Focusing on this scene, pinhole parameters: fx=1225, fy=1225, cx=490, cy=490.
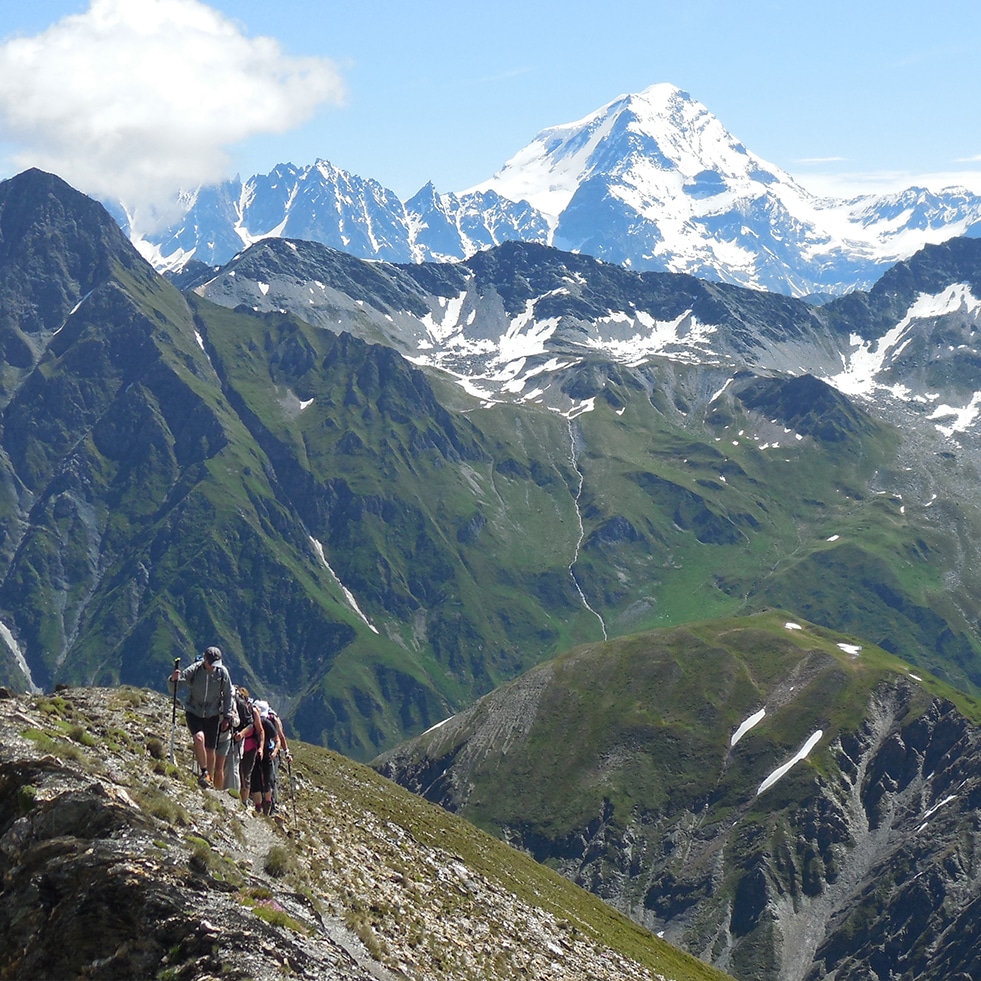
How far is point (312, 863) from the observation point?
128 feet

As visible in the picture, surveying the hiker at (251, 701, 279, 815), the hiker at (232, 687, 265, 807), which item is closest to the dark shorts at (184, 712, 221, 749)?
the hiker at (232, 687, 265, 807)

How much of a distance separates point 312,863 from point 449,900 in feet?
39.9

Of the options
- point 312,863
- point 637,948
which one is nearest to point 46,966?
point 312,863

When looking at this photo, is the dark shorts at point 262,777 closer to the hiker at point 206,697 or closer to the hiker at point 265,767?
the hiker at point 265,767

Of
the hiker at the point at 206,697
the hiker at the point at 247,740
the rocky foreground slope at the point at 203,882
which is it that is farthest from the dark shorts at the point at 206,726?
the rocky foreground slope at the point at 203,882

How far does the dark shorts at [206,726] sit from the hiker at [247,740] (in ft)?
2.93

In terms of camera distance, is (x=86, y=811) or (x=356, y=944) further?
(x=356, y=944)

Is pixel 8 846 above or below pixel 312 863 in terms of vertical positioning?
above

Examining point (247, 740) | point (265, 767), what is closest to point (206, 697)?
point (247, 740)

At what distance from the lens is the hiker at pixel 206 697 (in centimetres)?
3675

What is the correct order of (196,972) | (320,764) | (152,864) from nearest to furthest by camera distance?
(196,972), (152,864), (320,764)

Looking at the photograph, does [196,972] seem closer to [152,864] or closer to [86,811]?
[152,864]

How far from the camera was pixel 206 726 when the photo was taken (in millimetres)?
37562

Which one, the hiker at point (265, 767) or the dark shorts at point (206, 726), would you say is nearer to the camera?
the dark shorts at point (206, 726)
